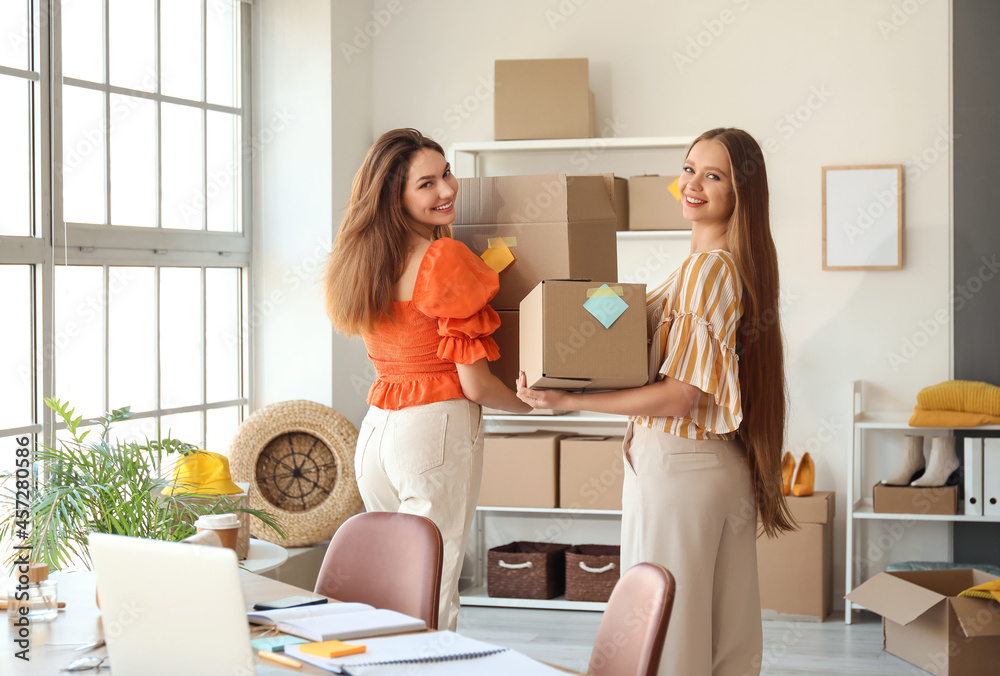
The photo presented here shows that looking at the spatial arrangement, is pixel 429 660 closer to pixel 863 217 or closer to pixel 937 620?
pixel 937 620

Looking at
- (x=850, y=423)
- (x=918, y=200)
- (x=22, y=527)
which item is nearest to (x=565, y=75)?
(x=918, y=200)

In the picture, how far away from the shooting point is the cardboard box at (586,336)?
1844 millimetres

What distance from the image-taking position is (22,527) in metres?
2.42

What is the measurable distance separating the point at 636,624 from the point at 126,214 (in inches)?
115

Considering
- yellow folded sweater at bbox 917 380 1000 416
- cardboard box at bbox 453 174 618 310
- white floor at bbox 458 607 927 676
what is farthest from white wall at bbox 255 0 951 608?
cardboard box at bbox 453 174 618 310

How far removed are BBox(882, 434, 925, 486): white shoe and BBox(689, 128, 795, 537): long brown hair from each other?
2225 millimetres

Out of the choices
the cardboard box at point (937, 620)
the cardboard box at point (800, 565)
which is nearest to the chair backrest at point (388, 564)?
the cardboard box at point (937, 620)

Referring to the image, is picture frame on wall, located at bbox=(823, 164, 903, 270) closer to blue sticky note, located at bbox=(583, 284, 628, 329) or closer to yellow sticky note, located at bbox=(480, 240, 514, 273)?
yellow sticky note, located at bbox=(480, 240, 514, 273)

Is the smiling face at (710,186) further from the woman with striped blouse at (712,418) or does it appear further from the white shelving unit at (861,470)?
the white shelving unit at (861,470)

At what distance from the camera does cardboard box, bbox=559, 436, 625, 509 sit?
4.20 metres

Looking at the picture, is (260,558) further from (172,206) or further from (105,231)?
(172,206)

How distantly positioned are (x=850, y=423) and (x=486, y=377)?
229 centimetres

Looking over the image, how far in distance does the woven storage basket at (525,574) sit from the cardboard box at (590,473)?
0.27 m

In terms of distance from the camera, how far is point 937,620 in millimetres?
3312
